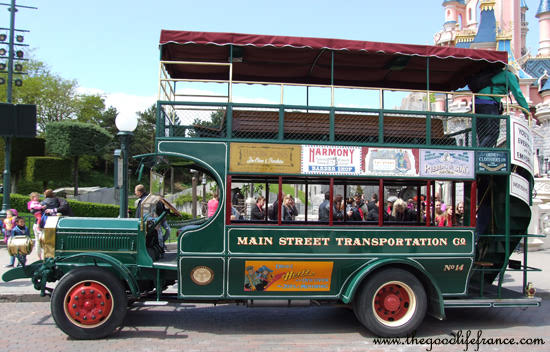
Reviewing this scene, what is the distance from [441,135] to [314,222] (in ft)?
7.70

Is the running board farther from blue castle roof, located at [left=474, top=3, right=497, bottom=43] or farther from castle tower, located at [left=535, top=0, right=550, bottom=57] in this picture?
castle tower, located at [left=535, top=0, right=550, bottom=57]

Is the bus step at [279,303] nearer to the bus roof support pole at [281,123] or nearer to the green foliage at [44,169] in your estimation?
the bus roof support pole at [281,123]

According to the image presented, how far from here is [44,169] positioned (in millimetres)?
30219

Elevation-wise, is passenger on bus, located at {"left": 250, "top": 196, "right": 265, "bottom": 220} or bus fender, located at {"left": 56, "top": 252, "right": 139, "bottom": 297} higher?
passenger on bus, located at {"left": 250, "top": 196, "right": 265, "bottom": 220}

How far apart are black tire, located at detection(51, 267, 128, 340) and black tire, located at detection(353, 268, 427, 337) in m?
3.06

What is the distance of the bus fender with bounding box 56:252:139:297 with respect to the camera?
5.74 metres

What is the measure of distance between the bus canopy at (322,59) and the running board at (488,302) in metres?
2.98

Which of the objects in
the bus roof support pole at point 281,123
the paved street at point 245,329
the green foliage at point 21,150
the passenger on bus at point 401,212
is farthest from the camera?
the green foliage at point 21,150

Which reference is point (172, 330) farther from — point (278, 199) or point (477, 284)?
point (477, 284)

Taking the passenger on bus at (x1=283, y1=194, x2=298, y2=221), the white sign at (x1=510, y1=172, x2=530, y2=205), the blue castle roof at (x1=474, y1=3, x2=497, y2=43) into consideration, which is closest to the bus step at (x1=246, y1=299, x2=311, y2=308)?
the passenger on bus at (x1=283, y1=194, x2=298, y2=221)

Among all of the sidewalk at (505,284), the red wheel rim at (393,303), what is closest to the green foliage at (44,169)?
the sidewalk at (505,284)

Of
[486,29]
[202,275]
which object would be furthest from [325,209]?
[486,29]

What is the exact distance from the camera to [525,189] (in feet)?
22.2

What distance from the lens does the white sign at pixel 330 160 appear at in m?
6.08
